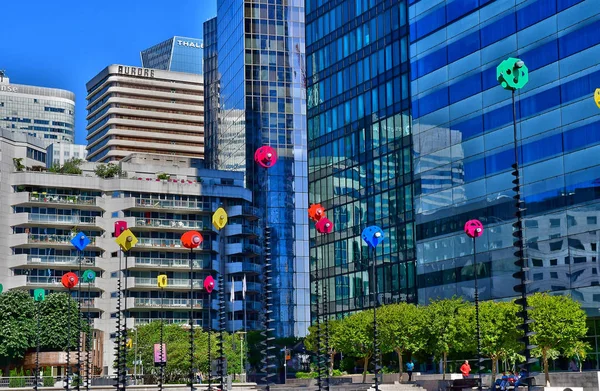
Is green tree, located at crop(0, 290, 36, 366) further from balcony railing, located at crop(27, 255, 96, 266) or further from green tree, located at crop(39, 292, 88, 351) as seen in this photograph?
balcony railing, located at crop(27, 255, 96, 266)

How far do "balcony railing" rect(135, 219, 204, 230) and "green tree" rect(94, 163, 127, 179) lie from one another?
27.3 feet

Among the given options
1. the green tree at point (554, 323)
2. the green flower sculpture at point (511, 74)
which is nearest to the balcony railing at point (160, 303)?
the green tree at point (554, 323)

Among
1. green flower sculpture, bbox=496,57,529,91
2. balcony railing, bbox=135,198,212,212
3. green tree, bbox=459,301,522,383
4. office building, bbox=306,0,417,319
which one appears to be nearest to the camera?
green flower sculpture, bbox=496,57,529,91

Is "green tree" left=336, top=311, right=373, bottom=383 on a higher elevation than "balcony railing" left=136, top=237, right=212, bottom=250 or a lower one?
lower

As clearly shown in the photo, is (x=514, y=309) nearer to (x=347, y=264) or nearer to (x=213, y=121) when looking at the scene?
(x=347, y=264)

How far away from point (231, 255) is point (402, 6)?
51874 mm

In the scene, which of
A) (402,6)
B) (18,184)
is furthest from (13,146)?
(402,6)

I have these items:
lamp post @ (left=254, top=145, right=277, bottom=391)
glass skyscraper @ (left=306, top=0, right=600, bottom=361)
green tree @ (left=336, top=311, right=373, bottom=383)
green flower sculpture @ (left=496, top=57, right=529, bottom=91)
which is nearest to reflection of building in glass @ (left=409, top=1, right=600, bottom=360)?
glass skyscraper @ (left=306, top=0, right=600, bottom=361)

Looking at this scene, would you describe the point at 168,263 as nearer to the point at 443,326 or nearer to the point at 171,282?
the point at 171,282

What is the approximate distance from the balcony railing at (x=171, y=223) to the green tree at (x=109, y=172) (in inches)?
328

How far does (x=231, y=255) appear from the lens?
143 metres

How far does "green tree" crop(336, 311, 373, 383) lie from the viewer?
85750mm

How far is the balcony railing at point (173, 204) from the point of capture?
136m

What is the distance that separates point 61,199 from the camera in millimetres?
132250
